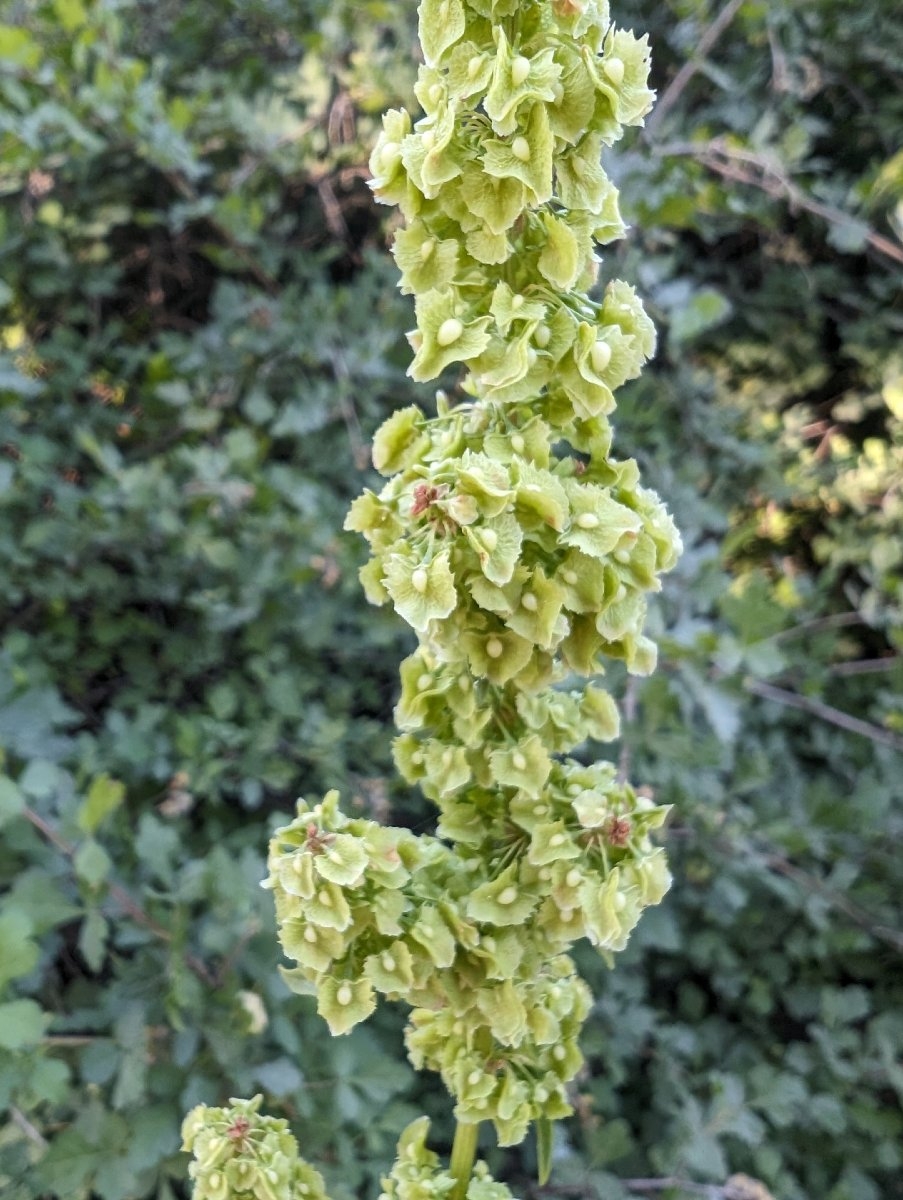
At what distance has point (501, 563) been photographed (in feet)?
1.50

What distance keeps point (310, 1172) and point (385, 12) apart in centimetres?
150

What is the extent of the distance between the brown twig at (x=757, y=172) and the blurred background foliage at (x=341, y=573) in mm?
11

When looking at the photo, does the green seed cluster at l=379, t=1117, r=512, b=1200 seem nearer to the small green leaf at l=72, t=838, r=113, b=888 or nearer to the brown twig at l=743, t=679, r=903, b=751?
the small green leaf at l=72, t=838, r=113, b=888

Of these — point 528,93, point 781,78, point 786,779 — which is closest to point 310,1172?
point 528,93

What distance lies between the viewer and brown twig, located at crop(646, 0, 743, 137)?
4.66 ft

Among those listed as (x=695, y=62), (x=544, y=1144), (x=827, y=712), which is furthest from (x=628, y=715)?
(x=695, y=62)

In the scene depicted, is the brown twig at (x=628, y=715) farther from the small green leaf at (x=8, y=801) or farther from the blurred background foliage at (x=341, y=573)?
the small green leaf at (x=8, y=801)

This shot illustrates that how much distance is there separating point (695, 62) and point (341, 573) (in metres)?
0.93

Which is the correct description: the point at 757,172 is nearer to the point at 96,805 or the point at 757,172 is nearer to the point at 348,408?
the point at 348,408

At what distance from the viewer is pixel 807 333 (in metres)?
1.72

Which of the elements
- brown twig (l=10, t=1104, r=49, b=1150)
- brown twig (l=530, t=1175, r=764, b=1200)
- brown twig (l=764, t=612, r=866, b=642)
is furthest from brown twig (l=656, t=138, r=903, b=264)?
brown twig (l=10, t=1104, r=49, b=1150)

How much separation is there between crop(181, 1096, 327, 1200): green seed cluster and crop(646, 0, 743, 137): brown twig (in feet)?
4.45

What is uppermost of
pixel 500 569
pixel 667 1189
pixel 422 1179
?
pixel 500 569

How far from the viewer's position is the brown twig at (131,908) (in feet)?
3.11
